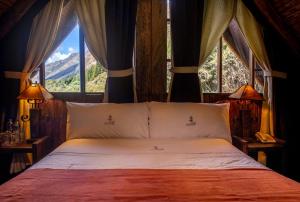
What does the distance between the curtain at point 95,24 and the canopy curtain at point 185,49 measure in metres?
0.74

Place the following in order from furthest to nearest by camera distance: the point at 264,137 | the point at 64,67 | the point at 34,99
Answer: the point at 64,67, the point at 264,137, the point at 34,99

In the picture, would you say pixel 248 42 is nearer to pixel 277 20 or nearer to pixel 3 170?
pixel 277 20

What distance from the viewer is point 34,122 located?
311 cm

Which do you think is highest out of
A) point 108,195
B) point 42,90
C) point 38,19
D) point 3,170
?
point 38,19

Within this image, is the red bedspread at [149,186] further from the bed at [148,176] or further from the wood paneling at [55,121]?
the wood paneling at [55,121]

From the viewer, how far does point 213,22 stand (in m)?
3.30

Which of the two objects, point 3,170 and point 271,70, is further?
point 271,70

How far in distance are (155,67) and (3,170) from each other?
6.25 ft

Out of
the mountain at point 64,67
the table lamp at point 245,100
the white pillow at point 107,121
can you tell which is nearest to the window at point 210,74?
the table lamp at point 245,100

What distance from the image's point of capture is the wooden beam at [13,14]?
2.97m

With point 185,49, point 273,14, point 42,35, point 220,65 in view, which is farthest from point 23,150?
point 273,14

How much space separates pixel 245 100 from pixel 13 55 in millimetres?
2470

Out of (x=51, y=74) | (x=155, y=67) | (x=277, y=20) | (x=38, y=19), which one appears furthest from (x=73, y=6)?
(x=277, y=20)

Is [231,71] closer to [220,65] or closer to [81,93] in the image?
[220,65]
